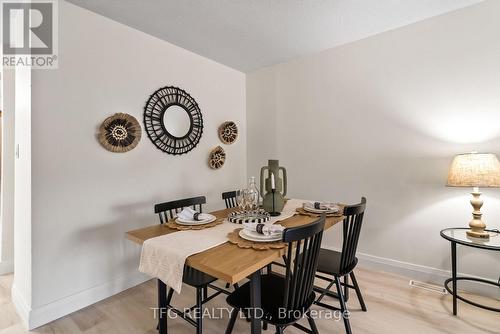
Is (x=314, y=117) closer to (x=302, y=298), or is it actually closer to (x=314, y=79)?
(x=314, y=79)

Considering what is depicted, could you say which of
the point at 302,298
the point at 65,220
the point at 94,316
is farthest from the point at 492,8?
the point at 94,316

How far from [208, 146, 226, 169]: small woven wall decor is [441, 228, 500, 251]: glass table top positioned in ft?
7.75

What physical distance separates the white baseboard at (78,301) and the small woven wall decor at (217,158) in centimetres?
143

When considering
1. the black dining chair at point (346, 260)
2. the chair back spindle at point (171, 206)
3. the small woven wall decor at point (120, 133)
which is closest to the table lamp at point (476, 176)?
the black dining chair at point (346, 260)

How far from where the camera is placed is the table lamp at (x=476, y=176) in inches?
68.5

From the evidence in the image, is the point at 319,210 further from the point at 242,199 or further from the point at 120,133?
the point at 120,133

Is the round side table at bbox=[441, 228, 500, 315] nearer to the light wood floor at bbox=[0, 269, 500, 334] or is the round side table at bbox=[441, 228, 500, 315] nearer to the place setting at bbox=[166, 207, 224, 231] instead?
the light wood floor at bbox=[0, 269, 500, 334]

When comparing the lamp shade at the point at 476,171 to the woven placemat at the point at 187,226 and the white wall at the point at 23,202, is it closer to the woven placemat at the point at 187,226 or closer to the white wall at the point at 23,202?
the woven placemat at the point at 187,226

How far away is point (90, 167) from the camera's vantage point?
1995 millimetres

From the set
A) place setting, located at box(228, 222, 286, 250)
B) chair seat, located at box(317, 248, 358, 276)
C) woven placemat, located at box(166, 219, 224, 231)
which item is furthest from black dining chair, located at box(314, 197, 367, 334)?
woven placemat, located at box(166, 219, 224, 231)

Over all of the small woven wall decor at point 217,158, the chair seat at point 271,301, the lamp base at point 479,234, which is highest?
the small woven wall decor at point 217,158

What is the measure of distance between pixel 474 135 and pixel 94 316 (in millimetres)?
3407

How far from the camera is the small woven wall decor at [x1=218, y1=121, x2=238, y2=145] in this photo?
3.20 m

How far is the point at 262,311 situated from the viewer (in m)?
1.16
